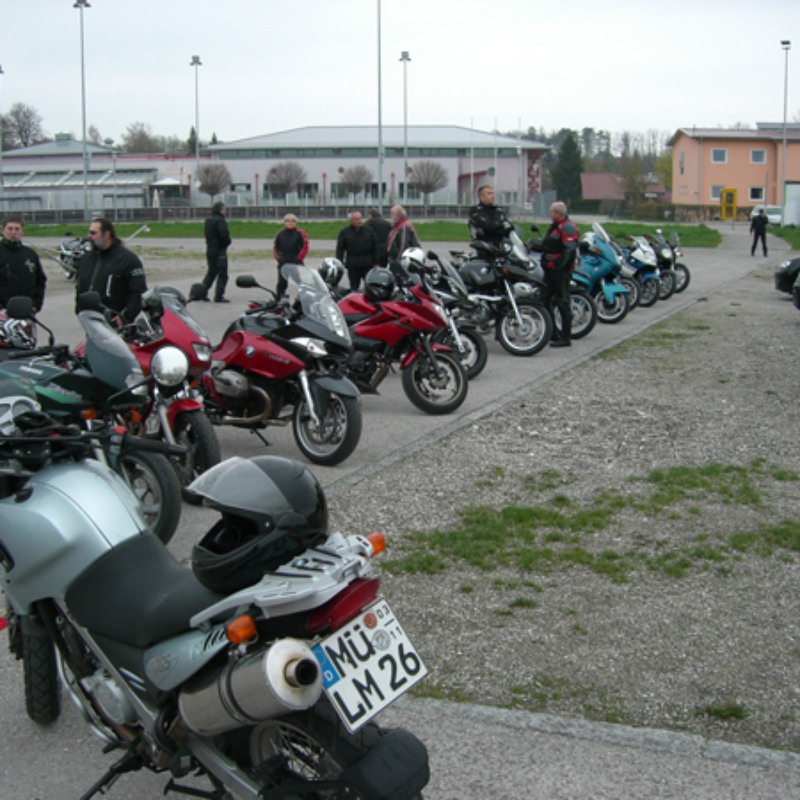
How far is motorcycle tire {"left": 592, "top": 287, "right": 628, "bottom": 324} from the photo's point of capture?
14.9 m

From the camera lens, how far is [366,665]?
7.59 feet

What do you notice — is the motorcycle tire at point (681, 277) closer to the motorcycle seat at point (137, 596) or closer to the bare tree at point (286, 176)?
the motorcycle seat at point (137, 596)

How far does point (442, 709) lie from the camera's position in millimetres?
3477

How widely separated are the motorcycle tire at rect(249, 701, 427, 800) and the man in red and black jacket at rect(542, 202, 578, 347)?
33.5ft

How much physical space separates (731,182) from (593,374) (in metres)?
72.7

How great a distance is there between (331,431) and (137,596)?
4.18 metres

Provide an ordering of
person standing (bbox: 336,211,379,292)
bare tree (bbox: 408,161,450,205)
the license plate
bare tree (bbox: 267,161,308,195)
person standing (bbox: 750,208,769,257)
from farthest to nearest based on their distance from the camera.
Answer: bare tree (bbox: 267,161,308,195), bare tree (bbox: 408,161,450,205), person standing (bbox: 750,208,769,257), person standing (bbox: 336,211,379,292), the license plate

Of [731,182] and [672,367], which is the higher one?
[731,182]

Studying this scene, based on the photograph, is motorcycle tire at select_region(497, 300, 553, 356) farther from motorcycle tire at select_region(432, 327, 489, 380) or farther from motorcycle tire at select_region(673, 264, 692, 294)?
motorcycle tire at select_region(673, 264, 692, 294)

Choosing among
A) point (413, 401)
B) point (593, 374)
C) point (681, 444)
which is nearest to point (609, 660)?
point (681, 444)

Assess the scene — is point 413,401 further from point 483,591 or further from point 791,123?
point 791,123

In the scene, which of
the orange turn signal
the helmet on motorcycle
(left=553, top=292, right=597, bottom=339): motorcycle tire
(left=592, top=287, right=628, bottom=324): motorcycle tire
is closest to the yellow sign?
(left=592, top=287, right=628, bottom=324): motorcycle tire

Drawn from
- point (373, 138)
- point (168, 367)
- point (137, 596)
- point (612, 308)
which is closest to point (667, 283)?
point (612, 308)

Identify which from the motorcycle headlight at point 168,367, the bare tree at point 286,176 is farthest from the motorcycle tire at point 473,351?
the bare tree at point 286,176
